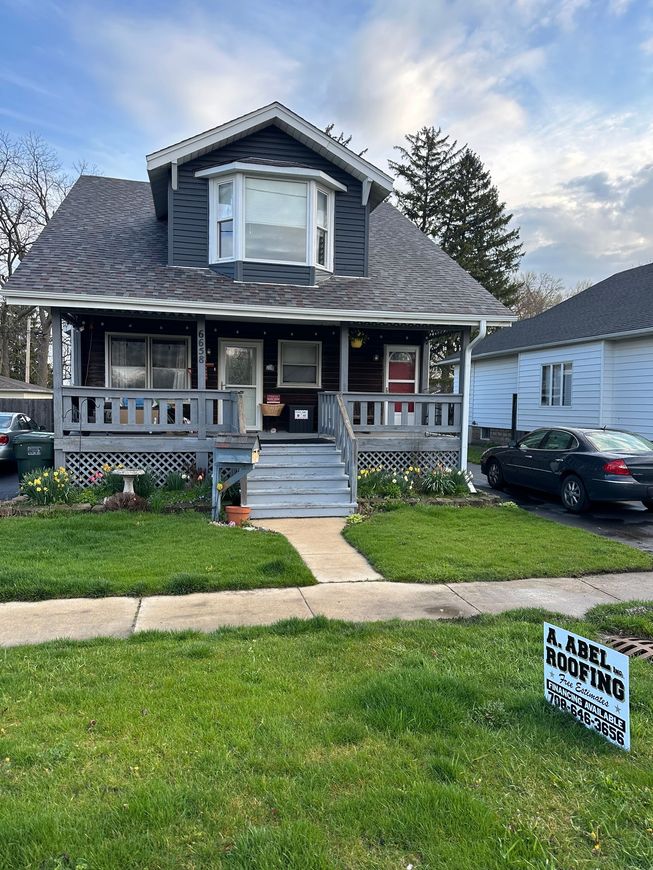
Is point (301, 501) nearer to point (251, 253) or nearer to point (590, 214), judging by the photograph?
point (251, 253)

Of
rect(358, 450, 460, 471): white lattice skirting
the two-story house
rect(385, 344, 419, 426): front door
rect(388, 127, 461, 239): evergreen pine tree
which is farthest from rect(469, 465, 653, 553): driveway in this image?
rect(388, 127, 461, 239): evergreen pine tree

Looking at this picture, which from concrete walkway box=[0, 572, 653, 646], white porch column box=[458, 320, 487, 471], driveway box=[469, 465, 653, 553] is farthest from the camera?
white porch column box=[458, 320, 487, 471]

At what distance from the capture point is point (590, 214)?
26062 millimetres

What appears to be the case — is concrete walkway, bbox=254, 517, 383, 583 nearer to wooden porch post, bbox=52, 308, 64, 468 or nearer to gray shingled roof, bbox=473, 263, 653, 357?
wooden porch post, bbox=52, 308, 64, 468

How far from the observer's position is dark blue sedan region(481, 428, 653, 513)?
8781mm

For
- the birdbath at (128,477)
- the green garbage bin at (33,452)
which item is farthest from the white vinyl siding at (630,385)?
the green garbage bin at (33,452)

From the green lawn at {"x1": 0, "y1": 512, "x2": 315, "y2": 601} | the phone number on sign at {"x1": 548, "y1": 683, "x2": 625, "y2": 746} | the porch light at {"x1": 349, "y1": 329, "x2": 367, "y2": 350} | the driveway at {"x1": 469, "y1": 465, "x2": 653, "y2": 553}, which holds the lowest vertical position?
the driveway at {"x1": 469, "y1": 465, "x2": 653, "y2": 553}

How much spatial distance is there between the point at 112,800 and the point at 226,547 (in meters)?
4.27

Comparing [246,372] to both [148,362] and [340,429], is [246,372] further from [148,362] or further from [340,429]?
[340,429]

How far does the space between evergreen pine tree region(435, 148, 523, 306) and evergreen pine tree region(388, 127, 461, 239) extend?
518 millimetres

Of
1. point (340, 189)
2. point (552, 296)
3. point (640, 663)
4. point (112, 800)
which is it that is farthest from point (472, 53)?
point (552, 296)

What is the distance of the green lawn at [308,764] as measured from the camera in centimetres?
199

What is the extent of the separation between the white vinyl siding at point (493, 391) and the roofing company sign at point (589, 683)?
65.5 feet

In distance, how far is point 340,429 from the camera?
1019 cm
